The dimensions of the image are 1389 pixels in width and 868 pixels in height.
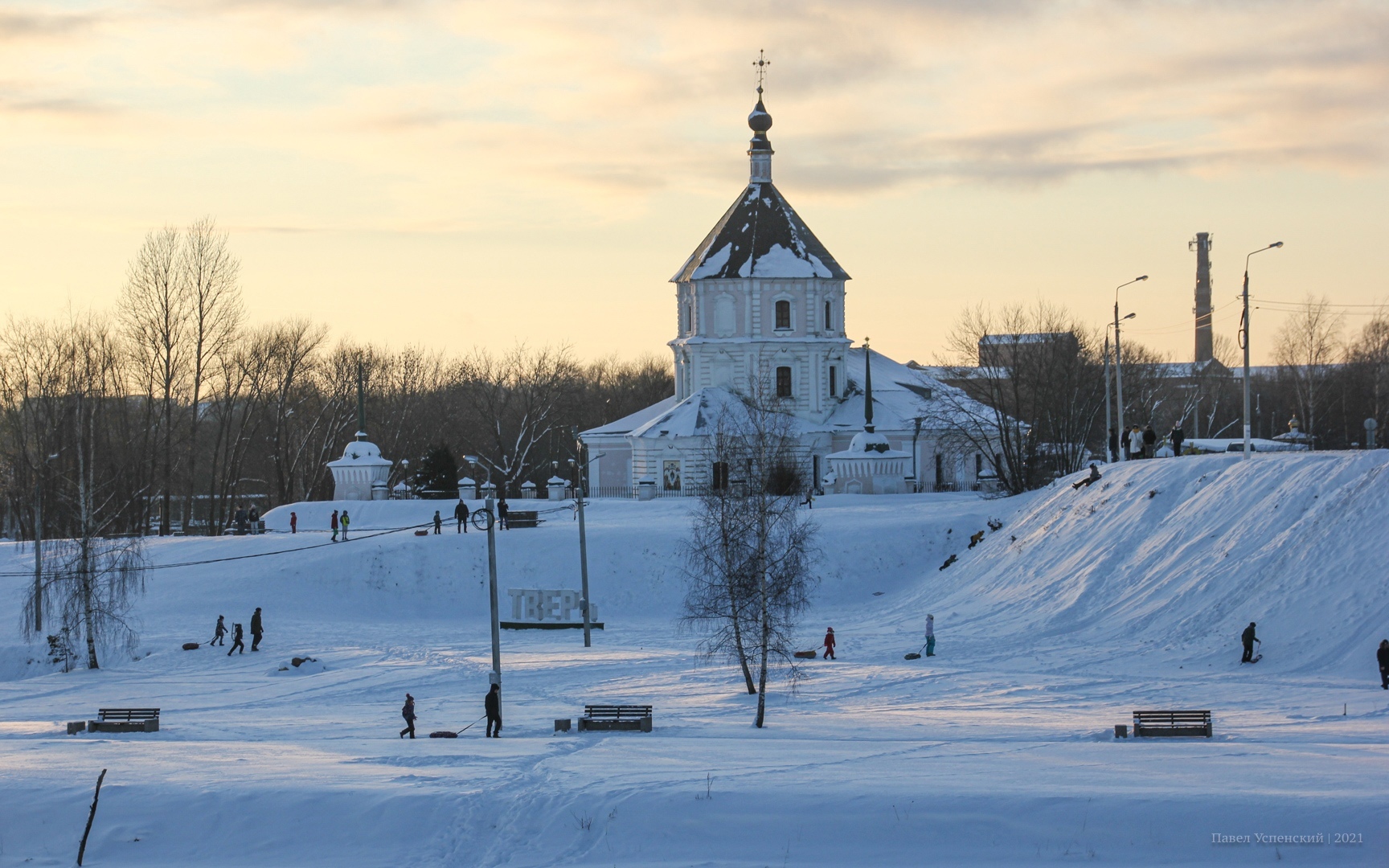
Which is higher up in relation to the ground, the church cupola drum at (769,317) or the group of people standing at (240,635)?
the church cupola drum at (769,317)

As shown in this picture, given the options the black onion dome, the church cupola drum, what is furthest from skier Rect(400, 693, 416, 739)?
the black onion dome

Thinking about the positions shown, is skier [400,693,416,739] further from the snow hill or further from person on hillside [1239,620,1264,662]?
person on hillside [1239,620,1264,662]

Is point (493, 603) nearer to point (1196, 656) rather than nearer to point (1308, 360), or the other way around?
point (1196, 656)

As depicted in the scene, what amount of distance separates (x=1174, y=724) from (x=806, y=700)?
7992 mm

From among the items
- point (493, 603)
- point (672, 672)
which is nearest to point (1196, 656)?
point (672, 672)

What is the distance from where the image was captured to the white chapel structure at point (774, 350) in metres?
62.6

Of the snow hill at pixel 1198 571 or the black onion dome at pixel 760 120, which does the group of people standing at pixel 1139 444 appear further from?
the black onion dome at pixel 760 120

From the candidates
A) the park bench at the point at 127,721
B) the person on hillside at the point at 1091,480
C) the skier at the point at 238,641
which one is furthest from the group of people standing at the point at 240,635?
the person on hillside at the point at 1091,480

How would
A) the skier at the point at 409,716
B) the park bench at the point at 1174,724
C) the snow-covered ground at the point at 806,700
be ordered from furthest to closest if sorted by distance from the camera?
1. the skier at the point at 409,716
2. the park bench at the point at 1174,724
3. the snow-covered ground at the point at 806,700

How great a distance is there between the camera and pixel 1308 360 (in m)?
77.5

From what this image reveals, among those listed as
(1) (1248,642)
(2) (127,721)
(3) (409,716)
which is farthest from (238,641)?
(1) (1248,642)

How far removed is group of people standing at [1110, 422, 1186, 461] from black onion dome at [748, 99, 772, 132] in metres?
25.3

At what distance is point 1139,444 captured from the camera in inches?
2047

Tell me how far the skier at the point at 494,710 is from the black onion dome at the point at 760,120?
4816 cm
